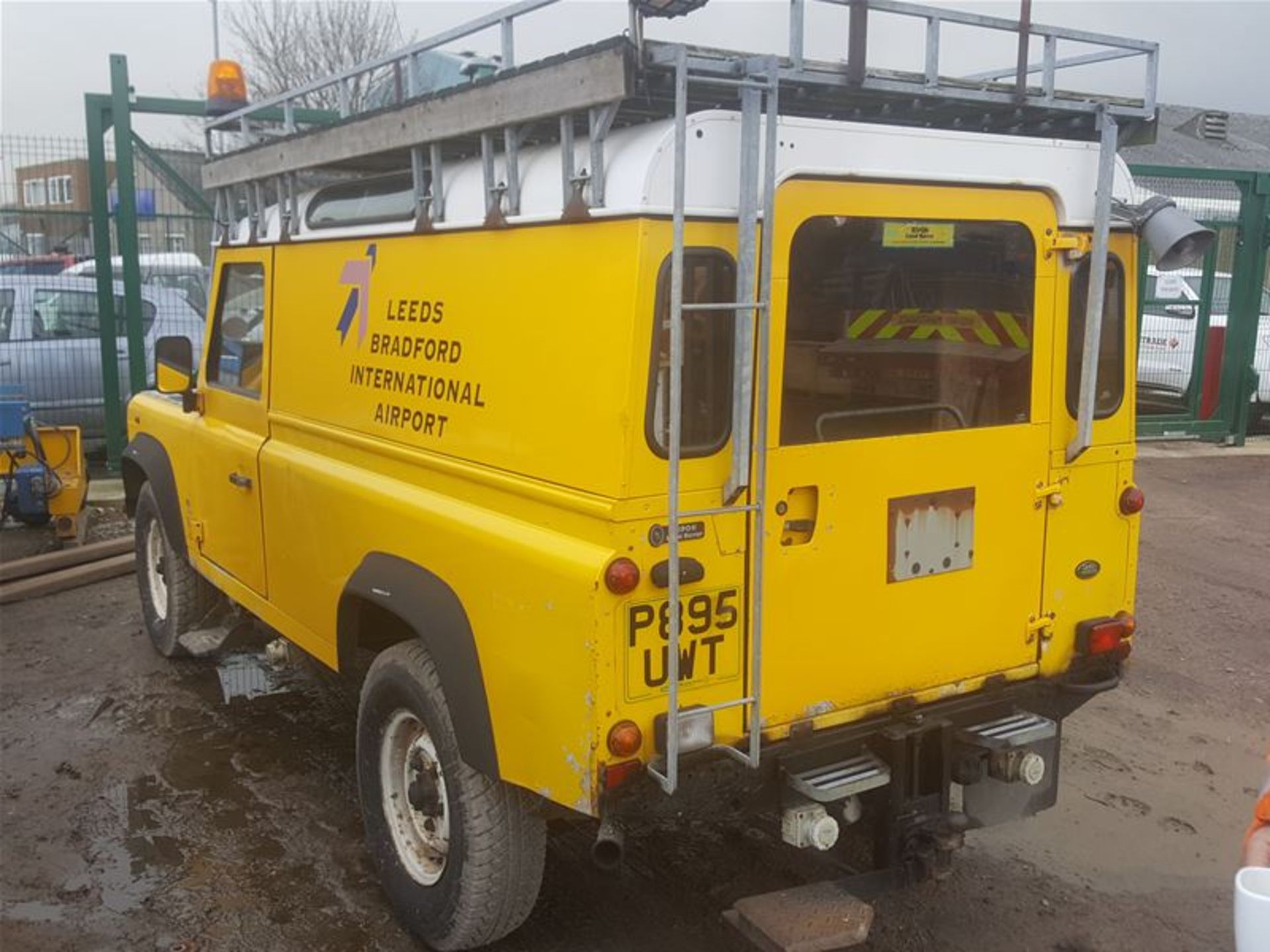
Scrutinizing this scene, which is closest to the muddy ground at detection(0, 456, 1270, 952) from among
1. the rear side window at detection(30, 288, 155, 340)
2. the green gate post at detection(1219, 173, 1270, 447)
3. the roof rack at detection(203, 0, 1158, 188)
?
the roof rack at detection(203, 0, 1158, 188)

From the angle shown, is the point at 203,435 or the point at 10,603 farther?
the point at 10,603

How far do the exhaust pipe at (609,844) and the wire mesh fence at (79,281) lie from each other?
7.64 m

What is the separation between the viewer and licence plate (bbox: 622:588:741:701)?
2.75 meters

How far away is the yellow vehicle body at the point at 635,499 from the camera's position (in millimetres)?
2750

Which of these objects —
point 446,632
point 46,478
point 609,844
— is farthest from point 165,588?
point 609,844

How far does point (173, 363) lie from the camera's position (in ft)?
16.9

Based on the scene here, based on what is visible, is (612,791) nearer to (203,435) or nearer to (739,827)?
(739,827)

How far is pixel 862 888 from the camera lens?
323 cm

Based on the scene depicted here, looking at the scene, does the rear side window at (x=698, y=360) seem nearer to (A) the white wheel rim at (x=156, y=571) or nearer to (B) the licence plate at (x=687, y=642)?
(B) the licence plate at (x=687, y=642)

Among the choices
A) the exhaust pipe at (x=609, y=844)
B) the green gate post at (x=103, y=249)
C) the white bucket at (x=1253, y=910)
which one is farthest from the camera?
the green gate post at (x=103, y=249)

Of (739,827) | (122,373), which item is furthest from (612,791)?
(122,373)

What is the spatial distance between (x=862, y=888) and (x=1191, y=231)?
2.03 metres

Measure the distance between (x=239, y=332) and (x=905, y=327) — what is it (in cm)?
296

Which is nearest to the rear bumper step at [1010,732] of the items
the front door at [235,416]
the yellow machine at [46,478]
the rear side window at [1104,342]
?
the rear side window at [1104,342]
